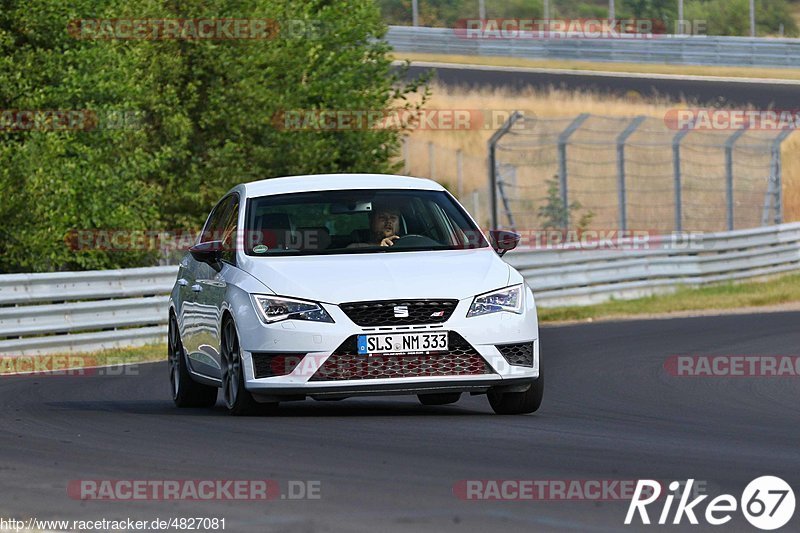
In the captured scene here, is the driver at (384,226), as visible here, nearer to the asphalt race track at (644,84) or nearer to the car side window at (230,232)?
the car side window at (230,232)

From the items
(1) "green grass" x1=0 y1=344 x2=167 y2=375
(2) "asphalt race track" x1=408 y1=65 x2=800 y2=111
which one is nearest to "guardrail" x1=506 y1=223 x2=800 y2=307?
(1) "green grass" x1=0 y1=344 x2=167 y2=375

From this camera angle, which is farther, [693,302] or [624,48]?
[624,48]

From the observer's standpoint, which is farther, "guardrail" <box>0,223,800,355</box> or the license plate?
"guardrail" <box>0,223,800,355</box>

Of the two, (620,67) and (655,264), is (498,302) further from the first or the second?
(620,67)

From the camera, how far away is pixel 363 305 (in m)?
9.87

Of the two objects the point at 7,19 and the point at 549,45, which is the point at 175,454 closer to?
the point at 7,19

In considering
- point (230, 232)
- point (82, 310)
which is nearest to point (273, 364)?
point (230, 232)

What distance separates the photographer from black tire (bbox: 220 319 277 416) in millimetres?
10312

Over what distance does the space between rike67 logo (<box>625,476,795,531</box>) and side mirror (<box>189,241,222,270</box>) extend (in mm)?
4518

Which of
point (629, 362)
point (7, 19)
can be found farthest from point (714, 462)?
point (7, 19)

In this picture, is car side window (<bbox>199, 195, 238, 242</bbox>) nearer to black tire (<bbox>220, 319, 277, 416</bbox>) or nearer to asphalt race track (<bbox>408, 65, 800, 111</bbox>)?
black tire (<bbox>220, 319, 277, 416</bbox>)

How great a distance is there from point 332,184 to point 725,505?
5.19 meters

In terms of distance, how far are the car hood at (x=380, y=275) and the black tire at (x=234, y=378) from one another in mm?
436

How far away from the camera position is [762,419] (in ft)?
34.9
